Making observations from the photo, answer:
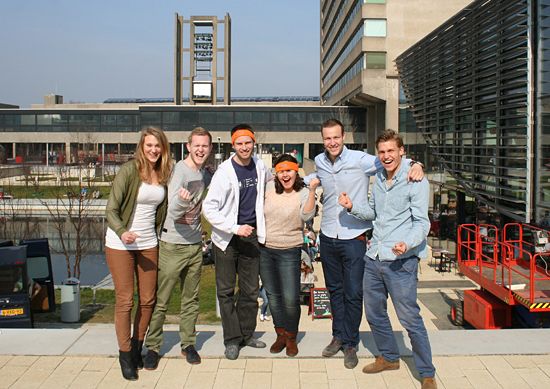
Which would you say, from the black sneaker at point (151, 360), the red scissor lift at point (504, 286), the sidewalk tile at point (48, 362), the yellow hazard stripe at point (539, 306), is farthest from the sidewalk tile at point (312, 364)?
the yellow hazard stripe at point (539, 306)

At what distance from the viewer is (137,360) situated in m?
5.39

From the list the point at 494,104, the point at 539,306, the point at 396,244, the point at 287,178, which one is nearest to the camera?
the point at 396,244

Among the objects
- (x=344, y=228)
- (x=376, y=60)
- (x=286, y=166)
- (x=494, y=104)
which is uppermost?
(x=376, y=60)

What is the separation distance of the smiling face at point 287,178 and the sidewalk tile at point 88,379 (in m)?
2.28

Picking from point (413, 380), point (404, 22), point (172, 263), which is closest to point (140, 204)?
point (172, 263)

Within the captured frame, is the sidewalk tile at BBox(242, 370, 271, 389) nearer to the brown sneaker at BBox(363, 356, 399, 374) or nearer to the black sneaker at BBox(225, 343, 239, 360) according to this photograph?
the black sneaker at BBox(225, 343, 239, 360)

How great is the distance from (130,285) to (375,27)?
131ft

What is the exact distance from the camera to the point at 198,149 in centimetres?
550

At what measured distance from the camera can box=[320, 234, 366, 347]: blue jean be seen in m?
5.43

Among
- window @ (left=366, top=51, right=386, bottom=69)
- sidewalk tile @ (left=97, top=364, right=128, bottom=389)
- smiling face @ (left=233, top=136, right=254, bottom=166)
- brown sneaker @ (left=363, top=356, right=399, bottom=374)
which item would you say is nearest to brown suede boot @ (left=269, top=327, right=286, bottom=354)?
brown sneaker @ (left=363, top=356, right=399, bottom=374)

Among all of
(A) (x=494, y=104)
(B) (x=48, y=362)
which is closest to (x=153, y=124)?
(A) (x=494, y=104)

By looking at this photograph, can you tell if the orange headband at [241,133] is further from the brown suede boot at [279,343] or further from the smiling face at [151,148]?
the brown suede boot at [279,343]

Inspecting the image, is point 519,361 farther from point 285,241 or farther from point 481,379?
point 285,241

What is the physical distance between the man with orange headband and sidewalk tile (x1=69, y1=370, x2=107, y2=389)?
3.75ft
